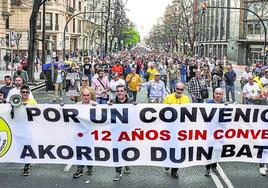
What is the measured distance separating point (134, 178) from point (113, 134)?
0.84m

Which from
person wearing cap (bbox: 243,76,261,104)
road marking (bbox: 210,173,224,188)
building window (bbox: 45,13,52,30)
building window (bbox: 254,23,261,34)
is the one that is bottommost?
road marking (bbox: 210,173,224,188)

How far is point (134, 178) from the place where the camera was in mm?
7141

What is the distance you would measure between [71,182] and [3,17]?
31925mm

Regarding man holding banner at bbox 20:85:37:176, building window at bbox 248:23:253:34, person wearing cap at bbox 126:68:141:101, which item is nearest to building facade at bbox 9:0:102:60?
building window at bbox 248:23:253:34

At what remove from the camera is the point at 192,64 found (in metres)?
21.2

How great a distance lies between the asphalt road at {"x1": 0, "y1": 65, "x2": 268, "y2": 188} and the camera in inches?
267

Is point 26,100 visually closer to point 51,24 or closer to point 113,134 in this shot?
point 113,134

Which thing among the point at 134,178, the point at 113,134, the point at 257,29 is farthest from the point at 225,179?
the point at 257,29

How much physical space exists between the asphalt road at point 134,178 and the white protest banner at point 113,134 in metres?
0.30

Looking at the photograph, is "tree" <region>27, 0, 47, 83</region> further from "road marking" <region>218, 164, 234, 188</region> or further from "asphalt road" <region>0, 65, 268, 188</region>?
"road marking" <region>218, 164, 234, 188</region>

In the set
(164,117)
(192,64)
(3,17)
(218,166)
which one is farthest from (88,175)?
(3,17)

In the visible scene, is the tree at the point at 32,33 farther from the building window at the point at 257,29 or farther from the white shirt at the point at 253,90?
the building window at the point at 257,29

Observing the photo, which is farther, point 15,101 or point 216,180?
point 216,180

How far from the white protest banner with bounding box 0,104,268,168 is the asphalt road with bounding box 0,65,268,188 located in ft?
0.99
